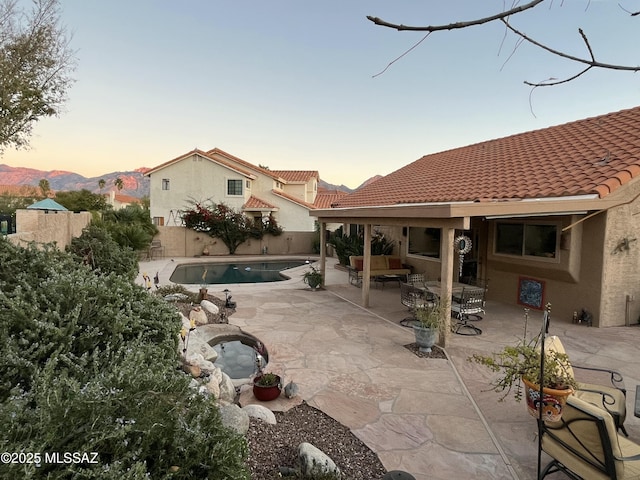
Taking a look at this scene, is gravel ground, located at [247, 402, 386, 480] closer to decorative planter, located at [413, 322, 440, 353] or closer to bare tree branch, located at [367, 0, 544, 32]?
decorative planter, located at [413, 322, 440, 353]

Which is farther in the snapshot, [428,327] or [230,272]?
[230,272]

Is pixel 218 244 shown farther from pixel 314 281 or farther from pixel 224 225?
pixel 314 281

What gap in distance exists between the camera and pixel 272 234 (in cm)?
2672

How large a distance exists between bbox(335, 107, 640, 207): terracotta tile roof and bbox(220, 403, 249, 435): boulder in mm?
7011

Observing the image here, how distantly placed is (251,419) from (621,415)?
13.8 feet

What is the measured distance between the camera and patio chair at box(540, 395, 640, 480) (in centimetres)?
288

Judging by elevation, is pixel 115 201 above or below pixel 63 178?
below

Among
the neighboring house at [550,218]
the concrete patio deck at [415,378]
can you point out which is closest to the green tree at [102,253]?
the concrete patio deck at [415,378]

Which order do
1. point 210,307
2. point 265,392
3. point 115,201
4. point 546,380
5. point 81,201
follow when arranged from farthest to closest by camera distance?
point 115,201 → point 81,201 → point 210,307 → point 265,392 → point 546,380

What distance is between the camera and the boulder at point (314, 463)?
11.0 ft

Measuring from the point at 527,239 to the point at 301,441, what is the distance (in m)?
8.98

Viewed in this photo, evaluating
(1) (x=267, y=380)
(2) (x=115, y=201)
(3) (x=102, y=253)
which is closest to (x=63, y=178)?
(2) (x=115, y=201)

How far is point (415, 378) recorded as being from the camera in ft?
19.4

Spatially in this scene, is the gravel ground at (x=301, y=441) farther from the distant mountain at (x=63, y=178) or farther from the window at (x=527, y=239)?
the distant mountain at (x=63, y=178)
